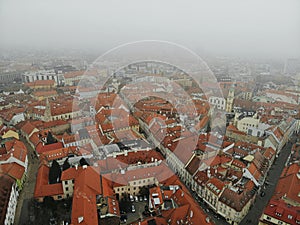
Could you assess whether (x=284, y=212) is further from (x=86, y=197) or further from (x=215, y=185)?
(x=86, y=197)

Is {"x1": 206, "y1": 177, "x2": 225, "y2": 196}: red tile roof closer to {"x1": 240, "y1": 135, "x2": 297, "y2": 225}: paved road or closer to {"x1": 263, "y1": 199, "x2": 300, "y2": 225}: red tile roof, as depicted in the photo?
{"x1": 240, "y1": 135, "x2": 297, "y2": 225}: paved road

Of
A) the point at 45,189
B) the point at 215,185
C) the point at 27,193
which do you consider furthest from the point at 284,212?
the point at 27,193

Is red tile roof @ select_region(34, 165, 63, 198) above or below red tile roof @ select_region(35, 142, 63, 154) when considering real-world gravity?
below

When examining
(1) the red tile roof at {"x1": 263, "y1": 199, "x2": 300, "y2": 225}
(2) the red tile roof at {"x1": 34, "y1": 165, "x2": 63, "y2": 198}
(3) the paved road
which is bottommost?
(3) the paved road

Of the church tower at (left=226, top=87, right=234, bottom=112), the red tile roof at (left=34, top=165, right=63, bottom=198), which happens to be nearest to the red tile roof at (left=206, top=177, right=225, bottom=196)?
the red tile roof at (left=34, top=165, right=63, bottom=198)

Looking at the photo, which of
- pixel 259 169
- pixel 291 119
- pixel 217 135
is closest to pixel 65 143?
pixel 217 135

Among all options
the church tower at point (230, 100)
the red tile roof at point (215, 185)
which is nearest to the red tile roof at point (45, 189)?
the red tile roof at point (215, 185)
